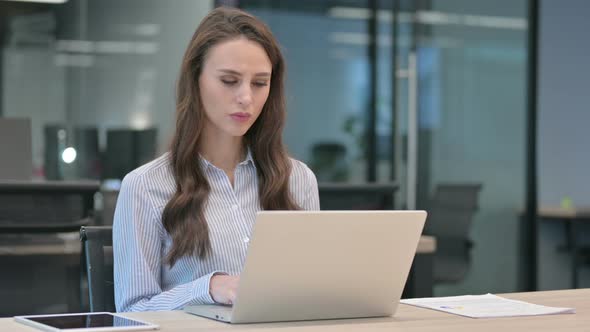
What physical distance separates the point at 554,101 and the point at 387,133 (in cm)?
121

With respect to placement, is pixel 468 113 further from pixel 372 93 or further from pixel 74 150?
pixel 74 150

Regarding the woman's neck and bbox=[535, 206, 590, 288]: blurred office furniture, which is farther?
bbox=[535, 206, 590, 288]: blurred office furniture

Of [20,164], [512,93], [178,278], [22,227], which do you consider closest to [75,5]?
[20,164]

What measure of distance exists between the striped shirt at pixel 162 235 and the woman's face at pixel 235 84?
140 mm

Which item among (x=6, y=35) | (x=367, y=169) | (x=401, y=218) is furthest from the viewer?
(x=367, y=169)

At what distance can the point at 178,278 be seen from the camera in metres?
2.26

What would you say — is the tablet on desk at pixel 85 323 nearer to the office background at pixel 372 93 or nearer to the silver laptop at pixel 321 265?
the silver laptop at pixel 321 265

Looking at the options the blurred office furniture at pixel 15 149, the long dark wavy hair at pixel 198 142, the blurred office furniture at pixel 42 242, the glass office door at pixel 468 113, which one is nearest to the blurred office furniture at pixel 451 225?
the glass office door at pixel 468 113

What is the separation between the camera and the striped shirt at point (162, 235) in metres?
2.16

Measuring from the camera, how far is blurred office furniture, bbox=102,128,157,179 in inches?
213

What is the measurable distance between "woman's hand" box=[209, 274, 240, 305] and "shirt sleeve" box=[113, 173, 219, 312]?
0.36ft

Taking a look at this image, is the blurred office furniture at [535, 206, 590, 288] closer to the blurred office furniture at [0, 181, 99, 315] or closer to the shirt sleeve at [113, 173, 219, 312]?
the blurred office furniture at [0, 181, 99, 315]

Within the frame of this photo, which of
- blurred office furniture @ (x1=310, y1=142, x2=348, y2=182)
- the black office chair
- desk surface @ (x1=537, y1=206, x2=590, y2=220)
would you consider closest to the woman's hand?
the black office chair

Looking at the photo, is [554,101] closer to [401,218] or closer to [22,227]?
[22,227]
